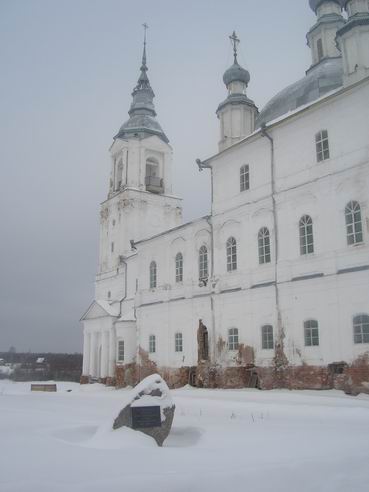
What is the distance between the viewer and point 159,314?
26.0 meters

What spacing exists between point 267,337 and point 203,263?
595 cm

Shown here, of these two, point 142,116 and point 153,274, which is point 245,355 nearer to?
point 153,274

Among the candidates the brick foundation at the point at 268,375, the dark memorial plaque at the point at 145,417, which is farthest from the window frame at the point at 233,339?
the dark memorial plaque at the point at 145,417

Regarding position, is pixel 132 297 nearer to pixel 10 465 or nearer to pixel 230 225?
pixel 230 225

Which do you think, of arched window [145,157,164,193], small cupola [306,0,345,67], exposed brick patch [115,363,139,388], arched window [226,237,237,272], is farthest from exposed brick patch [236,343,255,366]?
arched window [145,157,164,193]

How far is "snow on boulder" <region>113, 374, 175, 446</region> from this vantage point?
23.9 ft

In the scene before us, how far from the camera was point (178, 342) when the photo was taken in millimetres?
24281

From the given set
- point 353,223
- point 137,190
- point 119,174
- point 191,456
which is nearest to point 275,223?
point 353,223

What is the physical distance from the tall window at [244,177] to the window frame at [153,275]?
8344 mm

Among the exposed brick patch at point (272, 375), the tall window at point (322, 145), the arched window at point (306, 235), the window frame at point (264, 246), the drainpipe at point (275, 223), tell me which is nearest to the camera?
the exposed brick patch at point (272, 375)

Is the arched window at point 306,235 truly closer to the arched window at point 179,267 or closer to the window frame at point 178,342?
the arched window at point 179,267

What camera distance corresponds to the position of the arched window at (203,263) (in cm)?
2333

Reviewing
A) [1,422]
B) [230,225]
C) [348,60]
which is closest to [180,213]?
[230,225]

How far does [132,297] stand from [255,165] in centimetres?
1479
